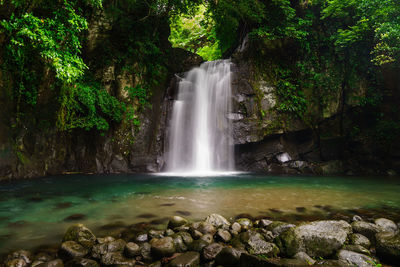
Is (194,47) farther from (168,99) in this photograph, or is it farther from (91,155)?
(91,155)

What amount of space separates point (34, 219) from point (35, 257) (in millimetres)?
1924

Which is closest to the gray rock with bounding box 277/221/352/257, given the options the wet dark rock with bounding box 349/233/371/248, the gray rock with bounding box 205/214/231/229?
the wet dark rock with bounding box 349/233/371/248

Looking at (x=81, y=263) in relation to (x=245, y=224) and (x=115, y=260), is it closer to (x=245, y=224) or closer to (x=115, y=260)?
(x=115, y=260)

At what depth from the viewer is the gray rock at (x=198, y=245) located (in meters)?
2.98

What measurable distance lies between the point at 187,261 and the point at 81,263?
1212 millimetres

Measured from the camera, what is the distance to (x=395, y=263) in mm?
2611

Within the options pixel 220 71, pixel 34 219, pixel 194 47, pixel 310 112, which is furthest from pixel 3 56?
pixel 194 47

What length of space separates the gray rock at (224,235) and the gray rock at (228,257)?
0.67m

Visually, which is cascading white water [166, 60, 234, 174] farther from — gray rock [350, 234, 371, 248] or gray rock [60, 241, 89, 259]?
gray rock [60, 241, 89, 259]

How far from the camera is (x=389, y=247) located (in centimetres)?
271

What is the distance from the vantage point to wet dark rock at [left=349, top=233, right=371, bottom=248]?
3.11 m

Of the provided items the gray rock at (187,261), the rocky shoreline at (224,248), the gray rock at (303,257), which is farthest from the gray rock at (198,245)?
the gray rock at (303,257)

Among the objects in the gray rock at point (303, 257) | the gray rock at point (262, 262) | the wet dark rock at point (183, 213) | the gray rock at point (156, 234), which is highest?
the gray rock at point (262, 262)

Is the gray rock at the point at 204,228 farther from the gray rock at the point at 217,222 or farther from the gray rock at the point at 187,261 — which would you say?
the gray rock at the point at 187,261
